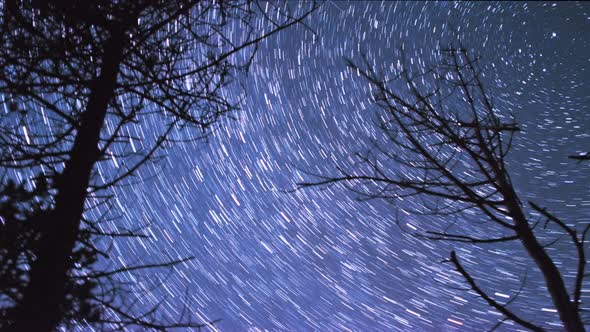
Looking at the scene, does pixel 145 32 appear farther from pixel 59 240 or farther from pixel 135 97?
pixel 59 240

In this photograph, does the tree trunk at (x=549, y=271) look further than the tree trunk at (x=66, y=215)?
No

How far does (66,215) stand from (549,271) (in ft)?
6.52

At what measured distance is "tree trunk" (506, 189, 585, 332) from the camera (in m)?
1.49

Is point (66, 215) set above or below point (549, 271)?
above

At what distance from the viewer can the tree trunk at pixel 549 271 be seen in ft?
4.90

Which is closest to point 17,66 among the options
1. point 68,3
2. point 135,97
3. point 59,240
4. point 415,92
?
point 68,3

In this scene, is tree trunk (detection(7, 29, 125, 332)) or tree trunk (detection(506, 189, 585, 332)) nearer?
tree trunk (detection(506, 189, 585, 332))

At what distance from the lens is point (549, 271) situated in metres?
1.60

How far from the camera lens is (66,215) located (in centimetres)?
213

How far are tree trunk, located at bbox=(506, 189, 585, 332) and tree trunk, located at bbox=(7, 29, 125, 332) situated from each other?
6.15 ft

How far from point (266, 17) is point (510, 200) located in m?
1.44

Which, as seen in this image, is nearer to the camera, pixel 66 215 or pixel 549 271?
pixel 549 271

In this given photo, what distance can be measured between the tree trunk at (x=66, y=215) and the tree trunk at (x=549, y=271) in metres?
1.87

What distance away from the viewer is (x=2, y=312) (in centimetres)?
236
